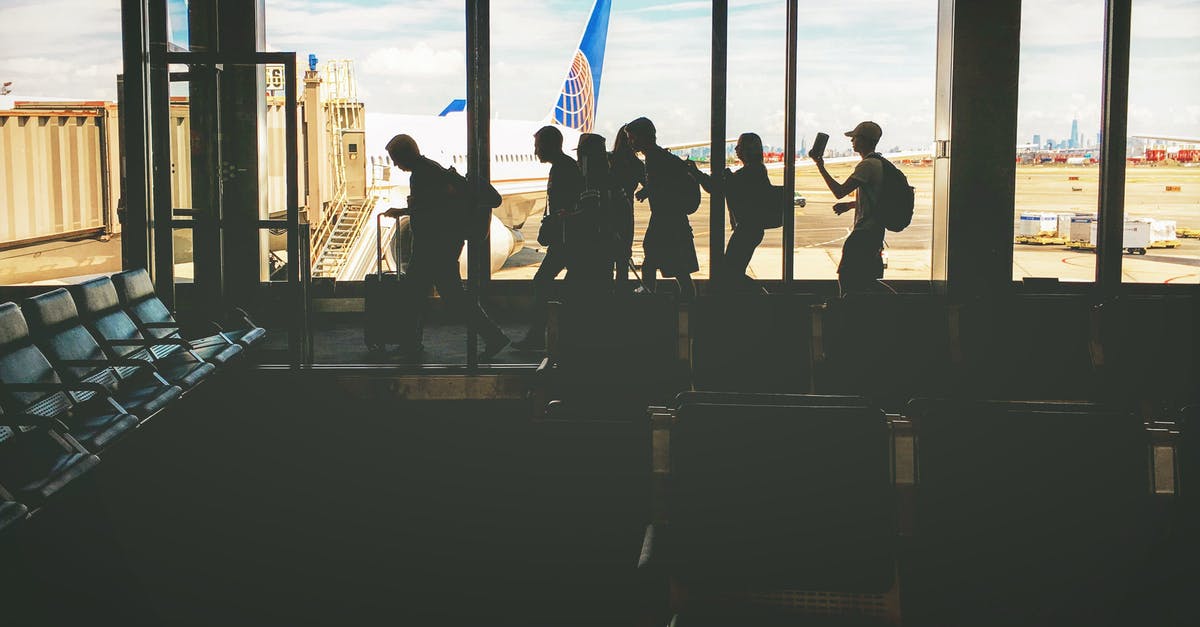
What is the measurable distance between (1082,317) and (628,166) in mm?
3295

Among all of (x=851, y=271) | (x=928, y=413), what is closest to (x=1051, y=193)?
(x=851, y=271)

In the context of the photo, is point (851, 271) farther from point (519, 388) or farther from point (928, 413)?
point (928, 413)

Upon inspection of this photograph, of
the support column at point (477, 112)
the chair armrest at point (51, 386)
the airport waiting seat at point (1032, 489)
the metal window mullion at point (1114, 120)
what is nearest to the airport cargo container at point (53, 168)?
the support column at point (477, 112)

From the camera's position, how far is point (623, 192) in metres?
7.12

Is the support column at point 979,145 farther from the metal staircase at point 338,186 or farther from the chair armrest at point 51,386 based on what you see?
the chair armrest at point 51,386

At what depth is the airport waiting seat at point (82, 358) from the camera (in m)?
4.78

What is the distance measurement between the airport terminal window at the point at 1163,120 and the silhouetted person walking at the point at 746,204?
2507 millimetres

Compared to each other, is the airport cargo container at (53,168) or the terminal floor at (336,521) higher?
the airport cargo container at (53,168)

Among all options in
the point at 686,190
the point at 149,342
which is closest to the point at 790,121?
the point at 686,190

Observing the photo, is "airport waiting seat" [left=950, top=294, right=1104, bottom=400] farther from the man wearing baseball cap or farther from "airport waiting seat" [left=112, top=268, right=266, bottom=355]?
"airport waiting seat" [left=112, top=268, right=266, bottom=355]

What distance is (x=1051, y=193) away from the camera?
25.9 feet

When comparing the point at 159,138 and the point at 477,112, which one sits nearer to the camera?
the point at 159,138

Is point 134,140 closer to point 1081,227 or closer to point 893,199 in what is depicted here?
point 893,199

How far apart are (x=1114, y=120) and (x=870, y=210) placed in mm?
2004
